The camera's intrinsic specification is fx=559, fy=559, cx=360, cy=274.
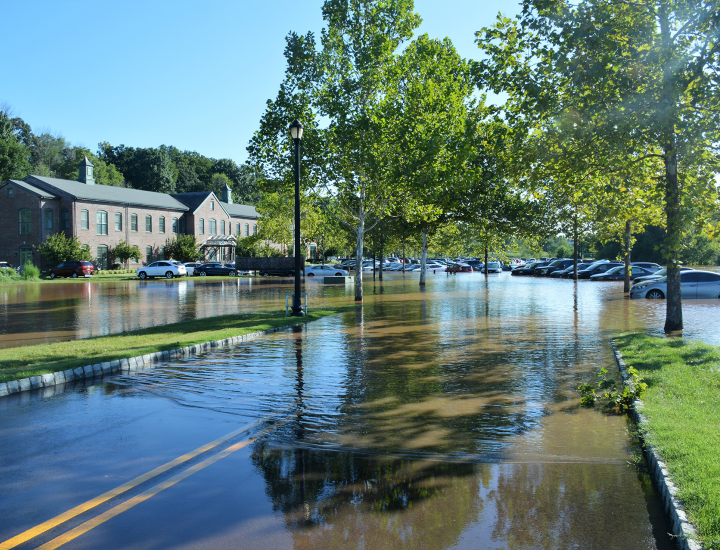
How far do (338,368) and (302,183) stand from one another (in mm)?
17185

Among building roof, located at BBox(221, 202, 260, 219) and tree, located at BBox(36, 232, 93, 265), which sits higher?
building roof, located at BBox(221, 202, 260, 219)

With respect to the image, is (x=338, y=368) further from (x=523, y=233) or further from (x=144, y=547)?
(x=523, y=233)

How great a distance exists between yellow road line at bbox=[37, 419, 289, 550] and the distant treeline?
257 ft

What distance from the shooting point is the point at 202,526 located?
4.35 meters

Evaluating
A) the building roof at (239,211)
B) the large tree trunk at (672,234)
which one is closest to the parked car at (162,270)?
the building roof at (239,211)

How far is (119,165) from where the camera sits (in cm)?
10419

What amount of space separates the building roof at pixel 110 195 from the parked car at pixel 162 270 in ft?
40.4

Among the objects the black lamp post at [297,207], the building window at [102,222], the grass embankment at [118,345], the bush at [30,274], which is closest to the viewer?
the grass embankment at [118,345]

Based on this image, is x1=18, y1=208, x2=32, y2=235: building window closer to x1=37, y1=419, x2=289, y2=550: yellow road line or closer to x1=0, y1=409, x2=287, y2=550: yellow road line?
x1=0, y1=409, x2=287, y2=550: yellow road line

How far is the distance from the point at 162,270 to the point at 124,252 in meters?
10.5

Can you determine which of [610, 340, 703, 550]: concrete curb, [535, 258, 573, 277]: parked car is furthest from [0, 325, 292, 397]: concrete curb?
[535, 258, 573, 277]: parked car

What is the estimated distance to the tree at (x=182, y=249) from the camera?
65688 millimetres

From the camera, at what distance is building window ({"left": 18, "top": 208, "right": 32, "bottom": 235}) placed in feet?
184

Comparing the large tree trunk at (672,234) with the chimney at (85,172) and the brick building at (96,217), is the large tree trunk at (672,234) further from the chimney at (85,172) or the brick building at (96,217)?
the chimney at (85,172)
